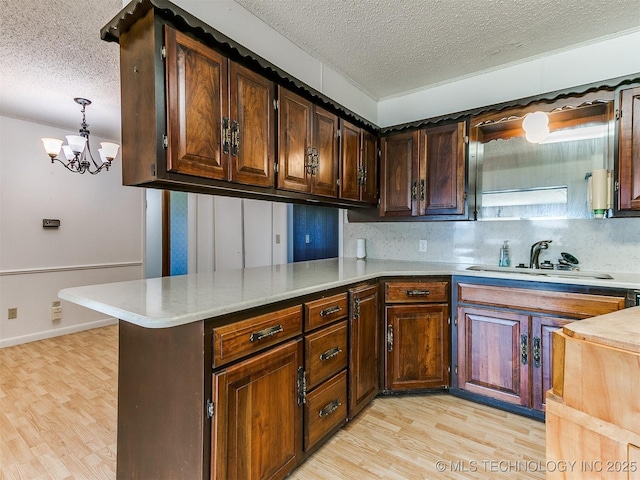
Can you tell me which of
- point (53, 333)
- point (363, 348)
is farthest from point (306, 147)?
point (53, 333)

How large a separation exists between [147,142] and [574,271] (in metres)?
2.75

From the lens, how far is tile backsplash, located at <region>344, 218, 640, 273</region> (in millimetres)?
2201

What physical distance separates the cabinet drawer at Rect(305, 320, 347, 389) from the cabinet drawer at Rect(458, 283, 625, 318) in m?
0.97

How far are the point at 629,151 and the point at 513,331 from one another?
4.27 ft

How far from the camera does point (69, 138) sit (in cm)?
292

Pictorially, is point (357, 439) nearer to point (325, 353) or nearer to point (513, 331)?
point (325, 353)

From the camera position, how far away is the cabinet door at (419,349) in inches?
90.7

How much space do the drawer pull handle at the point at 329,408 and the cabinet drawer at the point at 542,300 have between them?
112cm

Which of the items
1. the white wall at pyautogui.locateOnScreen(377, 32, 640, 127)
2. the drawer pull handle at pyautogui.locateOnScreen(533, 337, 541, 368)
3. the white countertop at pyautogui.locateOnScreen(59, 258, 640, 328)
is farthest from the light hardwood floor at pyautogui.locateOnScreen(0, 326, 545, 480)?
the white wall at pyautogui.locateOnScreen(377, 32, 640, 127)

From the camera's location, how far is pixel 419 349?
7.61ft

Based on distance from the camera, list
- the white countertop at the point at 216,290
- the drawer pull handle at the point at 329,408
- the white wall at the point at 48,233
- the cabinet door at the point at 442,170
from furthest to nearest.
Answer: the white wall at the point at 48,233 → the cabinet door at the point at 442,170 → the drawer pull handle at the point at 329,408 → the white countertop at the point at 216,290

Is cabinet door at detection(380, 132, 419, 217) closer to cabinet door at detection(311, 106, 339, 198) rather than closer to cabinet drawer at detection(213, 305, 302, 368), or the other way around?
cabinet door at detection(311, 106, 339, 198)

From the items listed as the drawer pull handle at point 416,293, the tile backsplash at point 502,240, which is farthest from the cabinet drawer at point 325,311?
the tile backsplash at point 502,240

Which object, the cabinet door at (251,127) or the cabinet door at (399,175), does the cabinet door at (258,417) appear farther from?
the cabinet door at (399,175)
